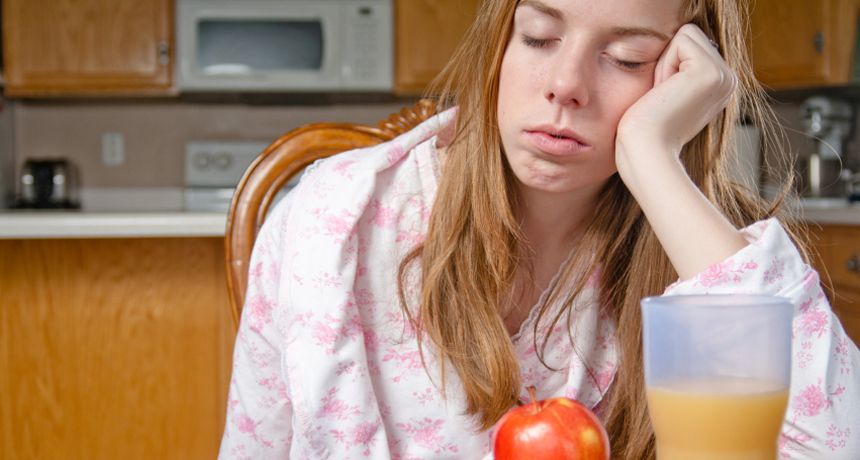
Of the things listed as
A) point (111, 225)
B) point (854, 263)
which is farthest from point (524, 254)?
point (854, 263)

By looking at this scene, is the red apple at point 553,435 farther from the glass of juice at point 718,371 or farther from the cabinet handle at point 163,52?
the cabinet handle at point 163,52

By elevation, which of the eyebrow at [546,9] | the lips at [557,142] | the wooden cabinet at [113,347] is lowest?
the wooden cabinet at [113,347]

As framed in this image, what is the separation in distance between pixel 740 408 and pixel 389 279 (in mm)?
482

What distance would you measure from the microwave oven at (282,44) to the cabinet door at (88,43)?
111mm

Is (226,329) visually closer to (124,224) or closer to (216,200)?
(124,224)

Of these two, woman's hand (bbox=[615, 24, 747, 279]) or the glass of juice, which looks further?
woman's hand (bbox=[615, 24, 747, 279])

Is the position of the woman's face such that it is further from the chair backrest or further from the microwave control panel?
the microwave control panel

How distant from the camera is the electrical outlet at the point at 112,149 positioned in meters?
3.25

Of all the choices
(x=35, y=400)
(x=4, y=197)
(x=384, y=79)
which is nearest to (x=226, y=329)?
(x=35, y=400)

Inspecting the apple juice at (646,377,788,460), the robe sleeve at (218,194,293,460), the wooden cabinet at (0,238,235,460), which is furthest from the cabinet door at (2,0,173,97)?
the apple juice at (646,377,788,460)

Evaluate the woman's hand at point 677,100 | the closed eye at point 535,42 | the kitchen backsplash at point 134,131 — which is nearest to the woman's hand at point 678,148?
the woman's hand at point 677,100

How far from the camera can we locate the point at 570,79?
0.64 meters

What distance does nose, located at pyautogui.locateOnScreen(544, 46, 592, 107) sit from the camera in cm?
64

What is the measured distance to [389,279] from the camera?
31.2 inches
